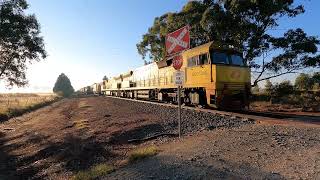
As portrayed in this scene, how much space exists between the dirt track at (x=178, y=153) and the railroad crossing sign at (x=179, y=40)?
9.96ft

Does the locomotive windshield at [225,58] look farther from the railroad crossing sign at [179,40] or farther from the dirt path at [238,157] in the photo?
the dirt path at [238,157]

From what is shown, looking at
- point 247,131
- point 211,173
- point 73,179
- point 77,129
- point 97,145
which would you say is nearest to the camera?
point 211,173

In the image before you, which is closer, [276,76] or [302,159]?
[302,159]

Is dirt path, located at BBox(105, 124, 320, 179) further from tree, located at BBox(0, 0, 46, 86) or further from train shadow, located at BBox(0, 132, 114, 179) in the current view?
tree, located at BBox(0, 0, 46, 86)

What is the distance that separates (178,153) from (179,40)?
4363 mm

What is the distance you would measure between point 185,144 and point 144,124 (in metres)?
4.81

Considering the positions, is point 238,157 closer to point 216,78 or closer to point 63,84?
point 216,78

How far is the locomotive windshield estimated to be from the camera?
19859 millimetres

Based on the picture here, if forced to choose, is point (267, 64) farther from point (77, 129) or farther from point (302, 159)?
point (302, 159)

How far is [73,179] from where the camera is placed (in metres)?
10.7

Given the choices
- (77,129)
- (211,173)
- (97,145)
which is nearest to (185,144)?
(211,173)

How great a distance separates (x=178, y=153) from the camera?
35.0 ft

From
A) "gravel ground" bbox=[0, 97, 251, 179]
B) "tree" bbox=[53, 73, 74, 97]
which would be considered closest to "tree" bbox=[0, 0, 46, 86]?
"gravel ground" bbox=[0, 97, 251, 179]

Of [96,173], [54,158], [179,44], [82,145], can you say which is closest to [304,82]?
[179,44]
